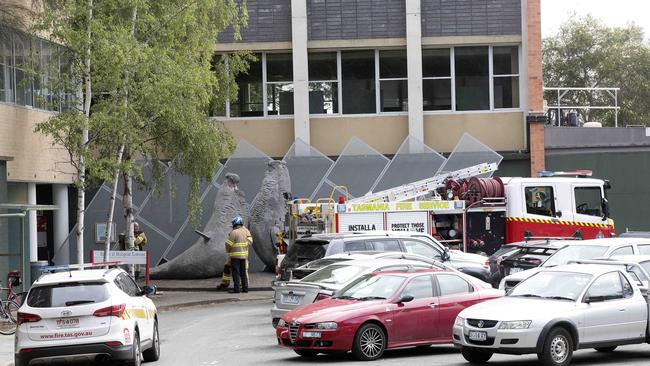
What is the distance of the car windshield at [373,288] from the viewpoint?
17.0m

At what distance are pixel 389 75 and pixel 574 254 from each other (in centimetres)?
1888

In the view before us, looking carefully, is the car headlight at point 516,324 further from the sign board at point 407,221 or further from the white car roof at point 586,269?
the sign board at point 407,221

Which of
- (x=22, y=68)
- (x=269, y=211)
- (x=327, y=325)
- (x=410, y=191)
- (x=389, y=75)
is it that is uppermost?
(x=389, y=75)

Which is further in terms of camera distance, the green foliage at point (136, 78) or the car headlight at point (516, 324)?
the green foliage at point (136, 78)

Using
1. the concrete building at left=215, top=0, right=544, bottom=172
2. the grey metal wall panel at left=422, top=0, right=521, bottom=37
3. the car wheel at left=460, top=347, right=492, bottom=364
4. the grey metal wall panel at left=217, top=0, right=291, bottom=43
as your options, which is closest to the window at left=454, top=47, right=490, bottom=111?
the concrete building at left=215, top=0, right=544, bottom=172

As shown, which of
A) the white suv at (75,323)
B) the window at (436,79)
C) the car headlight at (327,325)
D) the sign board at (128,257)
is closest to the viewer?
the white suv at (75,323)

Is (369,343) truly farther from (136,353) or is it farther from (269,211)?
(269,211)

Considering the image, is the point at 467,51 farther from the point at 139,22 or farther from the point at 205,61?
the point at 139,22

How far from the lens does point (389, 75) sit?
130 ft

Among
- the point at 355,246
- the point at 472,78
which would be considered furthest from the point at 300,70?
the point at 355,246

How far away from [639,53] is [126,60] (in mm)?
49390

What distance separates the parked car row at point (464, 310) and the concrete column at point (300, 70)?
66.9 ft

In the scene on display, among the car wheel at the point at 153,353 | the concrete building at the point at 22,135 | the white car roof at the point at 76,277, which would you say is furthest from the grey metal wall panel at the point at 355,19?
the white car roof at the point at 76,277

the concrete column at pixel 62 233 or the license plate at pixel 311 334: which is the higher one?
the concrete column at pixel 62 233
